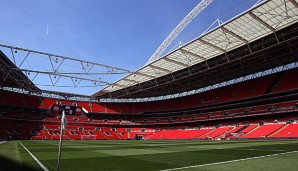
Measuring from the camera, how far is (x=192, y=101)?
222 ft

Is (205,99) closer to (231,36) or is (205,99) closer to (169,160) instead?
(231,36)

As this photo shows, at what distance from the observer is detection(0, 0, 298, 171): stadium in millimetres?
26812

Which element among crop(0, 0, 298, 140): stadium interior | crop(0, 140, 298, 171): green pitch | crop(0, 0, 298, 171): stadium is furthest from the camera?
crop(0, 0, 298, 140): stadium interior

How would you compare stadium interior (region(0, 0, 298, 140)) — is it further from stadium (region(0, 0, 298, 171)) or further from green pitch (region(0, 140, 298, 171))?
green pitch (region(0, 140, 298, 171))

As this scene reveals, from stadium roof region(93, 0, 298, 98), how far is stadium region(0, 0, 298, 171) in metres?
0.12

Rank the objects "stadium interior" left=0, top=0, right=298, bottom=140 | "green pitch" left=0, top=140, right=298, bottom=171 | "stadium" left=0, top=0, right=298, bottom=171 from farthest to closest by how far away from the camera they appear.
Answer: "stadium interior" left=0, top=0, right=298, bottom=140
"stadium" left=0, top=0, right=298, bottom=171
"green pitch" left=0, top=140, right=298, bottom=171

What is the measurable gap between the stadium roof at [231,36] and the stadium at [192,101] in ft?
0.39

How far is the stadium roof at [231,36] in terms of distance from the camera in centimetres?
2738

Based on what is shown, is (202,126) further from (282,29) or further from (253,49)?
(282,29)

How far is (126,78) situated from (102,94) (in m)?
23.4

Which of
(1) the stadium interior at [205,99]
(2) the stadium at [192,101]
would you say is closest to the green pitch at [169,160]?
(2) the stadium at [192,101]

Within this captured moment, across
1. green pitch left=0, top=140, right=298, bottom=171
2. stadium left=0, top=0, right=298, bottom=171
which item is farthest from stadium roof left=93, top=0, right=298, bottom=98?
green pitch left=0, top=140, right=298, bottom=171

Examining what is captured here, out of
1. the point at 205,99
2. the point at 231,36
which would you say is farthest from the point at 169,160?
the point at 205,99

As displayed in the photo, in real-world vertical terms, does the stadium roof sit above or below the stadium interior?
above
